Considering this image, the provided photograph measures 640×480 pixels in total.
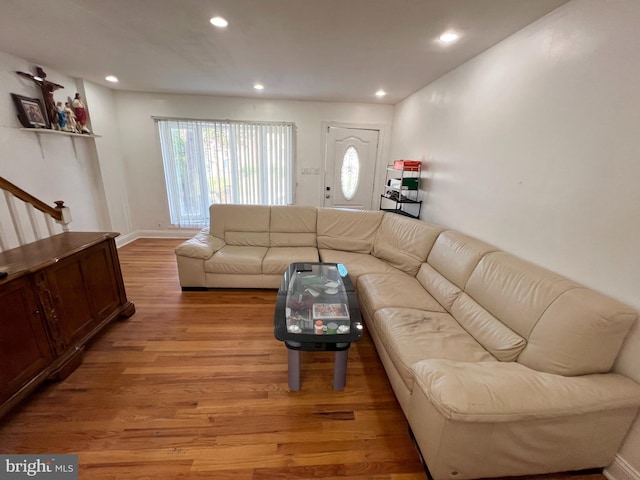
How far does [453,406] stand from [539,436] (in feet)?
1.56

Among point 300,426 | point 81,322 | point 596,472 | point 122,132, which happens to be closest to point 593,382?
point 596,472

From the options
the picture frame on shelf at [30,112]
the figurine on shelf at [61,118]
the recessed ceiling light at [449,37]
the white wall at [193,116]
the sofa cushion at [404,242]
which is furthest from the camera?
the white wall at [193,116]

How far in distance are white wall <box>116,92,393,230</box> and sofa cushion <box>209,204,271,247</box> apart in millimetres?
1647

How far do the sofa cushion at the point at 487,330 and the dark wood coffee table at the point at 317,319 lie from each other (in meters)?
0.75

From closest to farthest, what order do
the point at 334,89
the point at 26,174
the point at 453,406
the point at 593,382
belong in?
1. the point at 453,406
2. the point at 593,382
3. the point at 26,174
4. the point at 334,89

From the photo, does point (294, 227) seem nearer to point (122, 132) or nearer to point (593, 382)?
point (593, 382)

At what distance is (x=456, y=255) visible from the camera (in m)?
2.15

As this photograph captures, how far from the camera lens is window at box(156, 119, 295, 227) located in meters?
4.39

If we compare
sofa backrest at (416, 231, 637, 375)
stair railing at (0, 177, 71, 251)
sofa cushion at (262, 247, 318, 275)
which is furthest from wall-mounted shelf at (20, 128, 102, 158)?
sofa backrest at (416, 231, 637, 375)

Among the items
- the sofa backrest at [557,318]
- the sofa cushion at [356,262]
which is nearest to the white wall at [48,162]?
the sofa cushion at [356,262]

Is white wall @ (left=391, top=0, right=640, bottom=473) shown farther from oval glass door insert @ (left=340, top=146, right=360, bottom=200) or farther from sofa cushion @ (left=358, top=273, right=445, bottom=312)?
oval glass door insert @ (left=340, top=146, right=360, bottom=200)

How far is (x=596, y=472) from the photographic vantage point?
1.29 meters

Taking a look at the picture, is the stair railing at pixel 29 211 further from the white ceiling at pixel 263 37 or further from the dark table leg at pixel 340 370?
the dark table leg at pixel 340 370

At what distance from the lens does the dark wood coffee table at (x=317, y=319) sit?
5.16 ft
